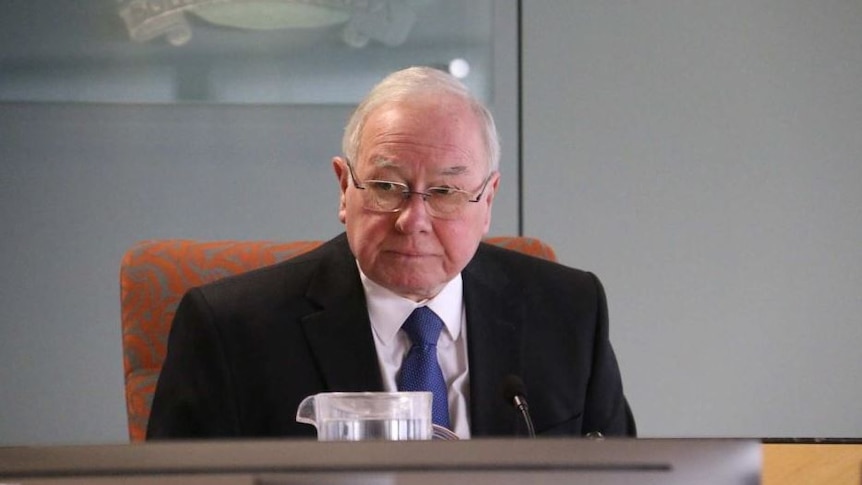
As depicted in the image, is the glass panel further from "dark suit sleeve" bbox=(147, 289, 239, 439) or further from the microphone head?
the microphone head

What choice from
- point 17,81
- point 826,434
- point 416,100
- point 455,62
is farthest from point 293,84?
point 826,434

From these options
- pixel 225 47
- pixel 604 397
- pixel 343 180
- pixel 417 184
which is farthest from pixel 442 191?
pixel 225 47

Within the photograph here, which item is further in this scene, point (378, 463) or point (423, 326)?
point (423, 326)

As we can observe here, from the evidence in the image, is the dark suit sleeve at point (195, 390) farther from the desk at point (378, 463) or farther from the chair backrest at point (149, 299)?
the desk at point (378, 463)

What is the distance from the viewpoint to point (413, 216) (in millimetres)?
2021

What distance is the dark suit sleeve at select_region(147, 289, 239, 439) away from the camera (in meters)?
2.02

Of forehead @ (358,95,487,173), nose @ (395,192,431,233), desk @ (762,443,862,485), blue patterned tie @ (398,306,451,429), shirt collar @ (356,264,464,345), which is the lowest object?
desk @ (762,443,862,485)

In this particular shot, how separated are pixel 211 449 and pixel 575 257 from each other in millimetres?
2693

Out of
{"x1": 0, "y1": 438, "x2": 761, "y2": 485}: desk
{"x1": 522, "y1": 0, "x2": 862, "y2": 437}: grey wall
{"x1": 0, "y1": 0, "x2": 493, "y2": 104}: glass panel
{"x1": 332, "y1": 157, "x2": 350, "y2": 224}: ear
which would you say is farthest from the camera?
{"x1": 522, "y1": 0, "x2": 862, "y2": 437}: grey wall

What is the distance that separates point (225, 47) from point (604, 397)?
66.6 inches

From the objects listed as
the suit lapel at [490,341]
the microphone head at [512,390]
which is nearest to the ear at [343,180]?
the suit lapel at [490,341]

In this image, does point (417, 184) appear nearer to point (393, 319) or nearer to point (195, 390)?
point (393, 319)

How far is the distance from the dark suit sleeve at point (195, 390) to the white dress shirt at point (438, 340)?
0.24 meters

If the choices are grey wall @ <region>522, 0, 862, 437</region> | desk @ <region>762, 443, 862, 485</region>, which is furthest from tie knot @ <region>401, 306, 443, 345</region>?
grey wall @ <region>522, 0, 862, 437</region>
